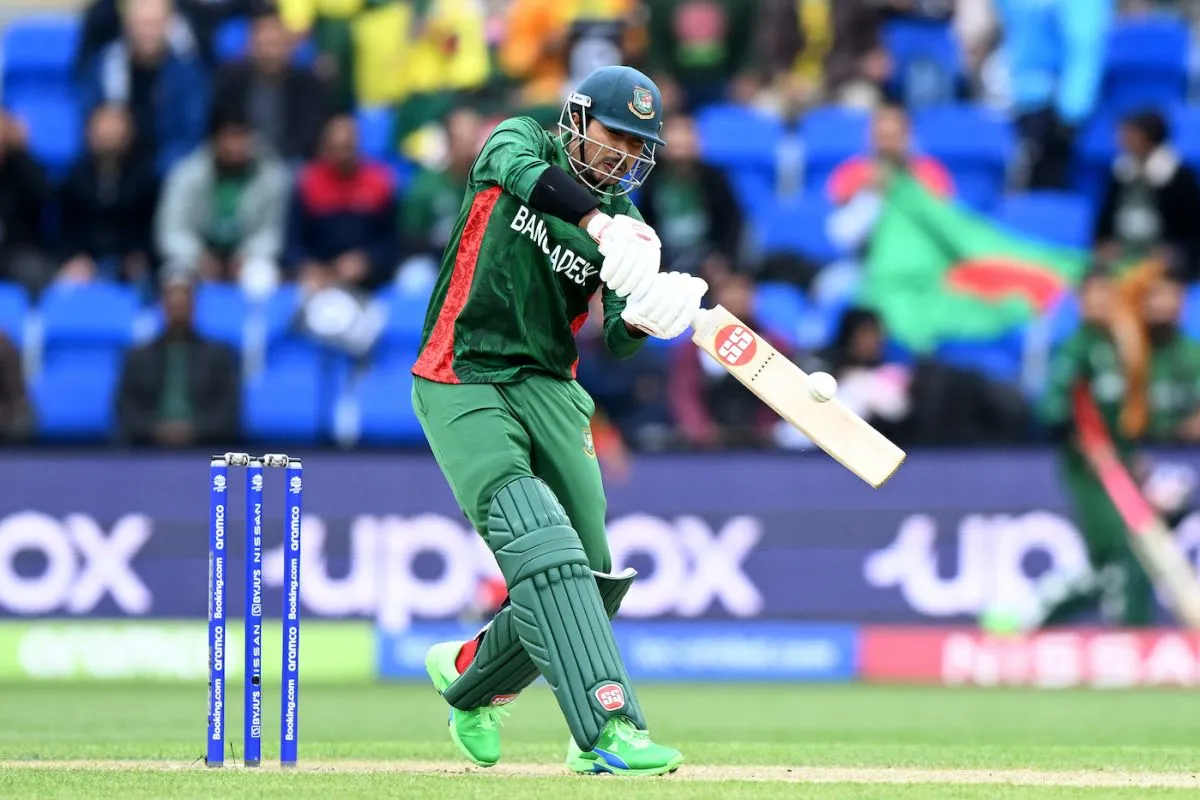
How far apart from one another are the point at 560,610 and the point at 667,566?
5769mm

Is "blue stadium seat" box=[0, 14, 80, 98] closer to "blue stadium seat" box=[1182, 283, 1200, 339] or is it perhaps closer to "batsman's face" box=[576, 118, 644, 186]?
"blue stadium seat" box=[1182, 283, 1200, 339]

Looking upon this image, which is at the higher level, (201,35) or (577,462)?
(201,35)

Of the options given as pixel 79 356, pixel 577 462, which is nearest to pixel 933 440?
pixel 79 356

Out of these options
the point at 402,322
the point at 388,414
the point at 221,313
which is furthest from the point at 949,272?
the point at 221,313

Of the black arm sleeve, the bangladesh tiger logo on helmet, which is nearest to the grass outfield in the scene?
the black arm sleeve

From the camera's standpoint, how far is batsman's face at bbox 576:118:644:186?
5.40m

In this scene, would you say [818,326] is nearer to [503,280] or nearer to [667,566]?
[667,566]

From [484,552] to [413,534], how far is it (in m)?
0.42

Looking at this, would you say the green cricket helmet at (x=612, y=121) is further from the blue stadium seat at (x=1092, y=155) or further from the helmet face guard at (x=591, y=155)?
the blue stadium seat at (x=1092, y=155)

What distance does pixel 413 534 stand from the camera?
428 inches

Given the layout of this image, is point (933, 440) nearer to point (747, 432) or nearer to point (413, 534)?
point (747, 432)

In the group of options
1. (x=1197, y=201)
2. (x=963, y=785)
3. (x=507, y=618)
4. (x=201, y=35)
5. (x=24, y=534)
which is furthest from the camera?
(x=201, y=35)

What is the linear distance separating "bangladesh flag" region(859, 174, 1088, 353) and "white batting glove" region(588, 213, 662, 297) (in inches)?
265

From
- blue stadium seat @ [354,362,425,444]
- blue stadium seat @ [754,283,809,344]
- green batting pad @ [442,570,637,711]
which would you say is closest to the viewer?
green batting pad @ [442,570,637,711]
